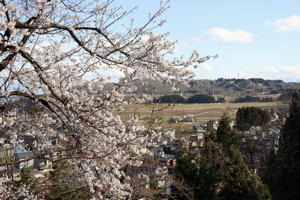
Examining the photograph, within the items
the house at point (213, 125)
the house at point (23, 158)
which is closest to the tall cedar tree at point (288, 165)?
the house at point (213, 125)

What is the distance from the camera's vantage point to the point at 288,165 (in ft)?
61.2

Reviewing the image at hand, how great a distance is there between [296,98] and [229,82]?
182m

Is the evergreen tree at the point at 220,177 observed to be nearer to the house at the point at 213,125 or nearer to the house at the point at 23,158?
the house at the point at 23,158

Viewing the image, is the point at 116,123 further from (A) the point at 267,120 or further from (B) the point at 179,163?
(A) the point at 267,120

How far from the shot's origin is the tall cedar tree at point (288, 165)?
1780cm

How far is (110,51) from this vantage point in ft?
14.6

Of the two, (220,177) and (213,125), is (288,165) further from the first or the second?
(213,125)

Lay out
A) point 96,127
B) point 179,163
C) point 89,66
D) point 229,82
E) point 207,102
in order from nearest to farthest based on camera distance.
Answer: point 96,127, point 89,66, point 179,163, point 207,102, point 229,82

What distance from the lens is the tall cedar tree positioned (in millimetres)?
17797

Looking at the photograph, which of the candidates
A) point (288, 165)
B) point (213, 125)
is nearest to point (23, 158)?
point (288, 165)

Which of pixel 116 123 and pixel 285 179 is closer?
pixel 116 123

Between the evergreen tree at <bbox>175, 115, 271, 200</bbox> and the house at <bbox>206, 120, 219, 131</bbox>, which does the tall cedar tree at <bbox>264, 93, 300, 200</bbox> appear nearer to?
the evergreen tree at <bbox>175, 115, 271, 200</bbox>

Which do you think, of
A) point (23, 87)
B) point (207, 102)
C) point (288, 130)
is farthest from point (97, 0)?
point (207, 102)

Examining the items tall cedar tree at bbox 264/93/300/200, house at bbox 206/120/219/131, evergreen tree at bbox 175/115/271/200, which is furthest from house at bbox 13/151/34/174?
house at bbox 206/120/219/131
